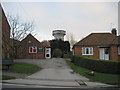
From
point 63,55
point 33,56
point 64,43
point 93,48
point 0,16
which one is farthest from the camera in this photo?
point 64,43

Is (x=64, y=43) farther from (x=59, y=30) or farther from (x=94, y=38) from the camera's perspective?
(x=94, y=38)

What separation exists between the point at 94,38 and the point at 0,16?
716 inches

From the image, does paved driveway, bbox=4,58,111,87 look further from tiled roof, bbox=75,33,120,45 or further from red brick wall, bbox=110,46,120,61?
tiled roof, bbox=75,33,120,45

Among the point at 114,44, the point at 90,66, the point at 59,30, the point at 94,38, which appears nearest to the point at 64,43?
the point at 59,30

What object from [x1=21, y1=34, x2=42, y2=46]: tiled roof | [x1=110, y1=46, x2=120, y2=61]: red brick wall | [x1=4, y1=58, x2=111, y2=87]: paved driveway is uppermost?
[x1=21, y1=34, x2=42, y2=46]: tiled roof

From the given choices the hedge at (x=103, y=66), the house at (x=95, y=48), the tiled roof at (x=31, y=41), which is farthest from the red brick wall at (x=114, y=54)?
the tiled roof at (x=31, y=41)

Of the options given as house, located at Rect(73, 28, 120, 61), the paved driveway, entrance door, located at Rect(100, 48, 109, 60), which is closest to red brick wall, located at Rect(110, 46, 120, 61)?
house, located at Rect(73, 28, 120, 61)

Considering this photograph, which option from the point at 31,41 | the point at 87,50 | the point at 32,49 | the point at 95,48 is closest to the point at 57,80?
the point at 87,50

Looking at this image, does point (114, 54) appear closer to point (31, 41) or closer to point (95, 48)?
point (95, 48)

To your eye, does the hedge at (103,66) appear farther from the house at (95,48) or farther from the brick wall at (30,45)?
the brick wall at (30,45)

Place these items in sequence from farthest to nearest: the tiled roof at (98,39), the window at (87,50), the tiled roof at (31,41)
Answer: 1. the tiled roof at (31,41)
2. the tiled roof at (98,39)
3. the window at (87,50)

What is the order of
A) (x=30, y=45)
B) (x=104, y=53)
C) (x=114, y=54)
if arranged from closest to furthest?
(x=114, y=54)
(x=104, y=53)
(x=30, y=45)

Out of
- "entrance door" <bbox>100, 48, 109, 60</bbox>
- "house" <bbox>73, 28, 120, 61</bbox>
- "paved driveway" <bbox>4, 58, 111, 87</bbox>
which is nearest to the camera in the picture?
"paved driveway" <bbox>4, 58, 111, 87</bbox>

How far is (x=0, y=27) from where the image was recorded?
28484mm
